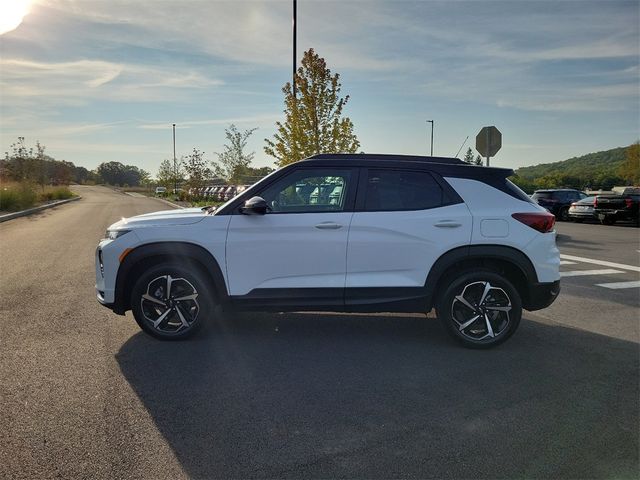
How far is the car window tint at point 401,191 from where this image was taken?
4738mm

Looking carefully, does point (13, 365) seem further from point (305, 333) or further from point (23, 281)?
point (23, 281)

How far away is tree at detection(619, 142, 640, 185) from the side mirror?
2598 inches

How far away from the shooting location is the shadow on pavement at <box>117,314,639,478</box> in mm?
2826

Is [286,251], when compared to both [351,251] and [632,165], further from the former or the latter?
[632,165]

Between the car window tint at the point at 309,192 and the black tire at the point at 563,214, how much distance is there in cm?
2206

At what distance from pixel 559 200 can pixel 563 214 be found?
712mm

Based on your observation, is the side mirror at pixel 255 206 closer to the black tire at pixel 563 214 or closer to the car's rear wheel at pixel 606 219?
the car's rear wheel at pixel 606 219

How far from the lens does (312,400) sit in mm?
3604

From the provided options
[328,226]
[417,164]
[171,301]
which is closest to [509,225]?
[417,164]

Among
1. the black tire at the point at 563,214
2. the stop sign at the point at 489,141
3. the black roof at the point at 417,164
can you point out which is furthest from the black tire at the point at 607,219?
the black roof at the point at 417,164

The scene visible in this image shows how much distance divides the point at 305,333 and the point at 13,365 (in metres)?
2.66

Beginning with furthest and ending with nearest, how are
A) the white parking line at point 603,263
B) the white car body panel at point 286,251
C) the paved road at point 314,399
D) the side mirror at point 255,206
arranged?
the white parking line at point 603,263, the white car body panel at point 286,251, the side mirror at point 255,206, the paved road at point 314,399

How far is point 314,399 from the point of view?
11.9ft

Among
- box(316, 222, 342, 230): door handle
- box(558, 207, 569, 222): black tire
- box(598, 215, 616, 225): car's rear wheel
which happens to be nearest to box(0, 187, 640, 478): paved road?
box(316, 222, 342, 230): door handle
